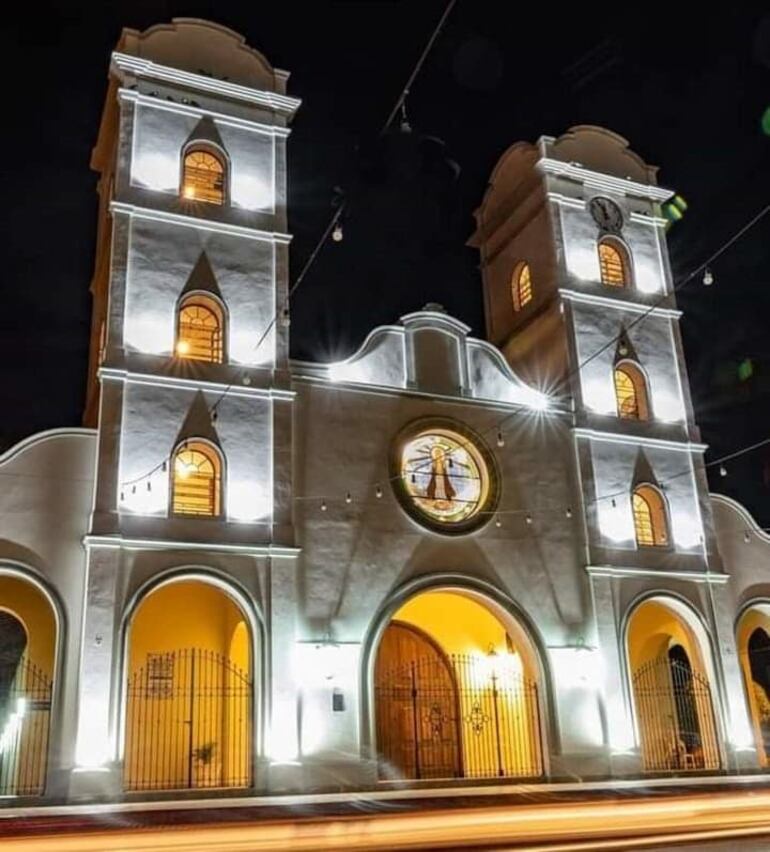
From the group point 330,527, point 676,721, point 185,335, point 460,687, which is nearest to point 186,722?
point 330,527

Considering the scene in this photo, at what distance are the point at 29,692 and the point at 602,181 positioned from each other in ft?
60.7

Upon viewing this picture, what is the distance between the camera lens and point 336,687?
1869 centimetres

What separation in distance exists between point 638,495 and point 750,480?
11.5 meters

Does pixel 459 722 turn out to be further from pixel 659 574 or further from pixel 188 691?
pixel 188 691

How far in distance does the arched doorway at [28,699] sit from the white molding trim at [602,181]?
52.8 feet

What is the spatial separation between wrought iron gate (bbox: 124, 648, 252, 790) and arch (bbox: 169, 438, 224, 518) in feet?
10.2

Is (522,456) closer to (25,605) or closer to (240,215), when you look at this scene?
(240,215)

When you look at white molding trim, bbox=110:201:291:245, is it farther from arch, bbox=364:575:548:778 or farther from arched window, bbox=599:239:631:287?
arched window, bbox=599:239:631:287

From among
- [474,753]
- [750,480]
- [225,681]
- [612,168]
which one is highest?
[612,168]

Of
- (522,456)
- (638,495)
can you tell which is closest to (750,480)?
(638,495)

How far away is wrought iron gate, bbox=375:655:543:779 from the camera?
21.0 metres

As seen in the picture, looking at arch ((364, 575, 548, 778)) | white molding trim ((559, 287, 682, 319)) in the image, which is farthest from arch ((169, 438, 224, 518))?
white molding trim ((559, 287, 682, 319))

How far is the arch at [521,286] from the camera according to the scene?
26.2 metres

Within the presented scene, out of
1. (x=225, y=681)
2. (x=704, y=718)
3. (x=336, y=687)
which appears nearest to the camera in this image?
(x=336, y=687)
